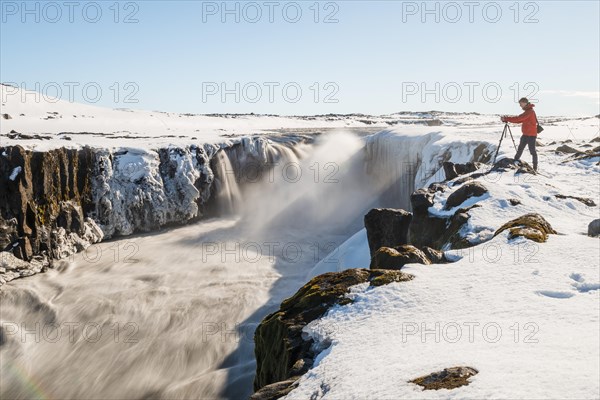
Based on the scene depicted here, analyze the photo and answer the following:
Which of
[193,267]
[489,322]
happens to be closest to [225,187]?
[193,267]

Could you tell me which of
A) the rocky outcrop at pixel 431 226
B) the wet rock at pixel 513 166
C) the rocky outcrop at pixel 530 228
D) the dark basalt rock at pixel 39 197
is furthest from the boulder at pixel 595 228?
the dark basalt rock at pixel 39 197

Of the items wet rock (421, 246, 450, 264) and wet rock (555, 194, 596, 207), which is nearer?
wet rock (421, 246, 450, 264)

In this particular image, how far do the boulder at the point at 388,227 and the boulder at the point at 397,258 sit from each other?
3.41 meters

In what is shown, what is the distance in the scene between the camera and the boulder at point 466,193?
10133 mm

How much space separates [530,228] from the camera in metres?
7.36

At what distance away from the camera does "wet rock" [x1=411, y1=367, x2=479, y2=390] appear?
126 inches

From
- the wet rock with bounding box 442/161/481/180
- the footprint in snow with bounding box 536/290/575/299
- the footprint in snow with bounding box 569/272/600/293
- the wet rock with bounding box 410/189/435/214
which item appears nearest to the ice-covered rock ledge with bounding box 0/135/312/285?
the wet rock with bounding box 442/161/481/180

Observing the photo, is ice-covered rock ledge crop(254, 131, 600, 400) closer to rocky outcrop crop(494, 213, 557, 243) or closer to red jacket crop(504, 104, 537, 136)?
rocky outcrop crop(494, 213, 557, 243)

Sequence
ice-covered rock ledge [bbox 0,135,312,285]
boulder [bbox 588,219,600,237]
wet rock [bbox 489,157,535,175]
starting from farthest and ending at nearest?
1. ice-covered rock ledge [bbox 0,135,312,285]
2. wet rock [bbox 489,157,535,175]
3. boulder [bbox 588,219,600,237]

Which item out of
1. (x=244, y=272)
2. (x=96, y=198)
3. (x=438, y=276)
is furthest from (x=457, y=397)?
(x=96, y=198)

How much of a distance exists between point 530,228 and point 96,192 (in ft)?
65.2

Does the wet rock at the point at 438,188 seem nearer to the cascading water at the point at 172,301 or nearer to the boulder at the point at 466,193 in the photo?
the boulder at the point at 466,193

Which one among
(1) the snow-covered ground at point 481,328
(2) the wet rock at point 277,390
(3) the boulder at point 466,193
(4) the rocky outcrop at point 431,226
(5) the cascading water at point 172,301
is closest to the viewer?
(1) the snow-covered ground at point 481,328

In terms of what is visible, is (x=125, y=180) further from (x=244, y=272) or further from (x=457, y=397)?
(x=457, y=397)
